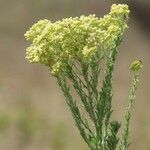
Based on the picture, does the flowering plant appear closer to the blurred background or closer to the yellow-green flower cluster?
the yellow-green flower cluster

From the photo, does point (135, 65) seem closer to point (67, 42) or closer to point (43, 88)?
point (67, 42)

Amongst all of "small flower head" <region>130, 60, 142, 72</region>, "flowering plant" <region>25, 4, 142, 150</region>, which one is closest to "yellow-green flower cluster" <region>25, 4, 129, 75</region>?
"flowering plant" <region>25, 4, 142, 150</region>

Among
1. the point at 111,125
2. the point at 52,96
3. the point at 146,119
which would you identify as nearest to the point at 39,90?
the point at 52,96

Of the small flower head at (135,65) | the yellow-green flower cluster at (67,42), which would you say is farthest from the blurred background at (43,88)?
the yellow-green flower cluster at (67,42)

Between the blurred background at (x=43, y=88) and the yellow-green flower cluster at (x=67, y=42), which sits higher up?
the blurred background at (x=43, y=88)

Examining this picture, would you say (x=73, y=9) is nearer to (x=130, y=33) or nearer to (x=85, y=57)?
(x=130, y=33)

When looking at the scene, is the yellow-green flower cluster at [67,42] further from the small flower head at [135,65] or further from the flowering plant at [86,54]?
the small flower head at [135,65]
